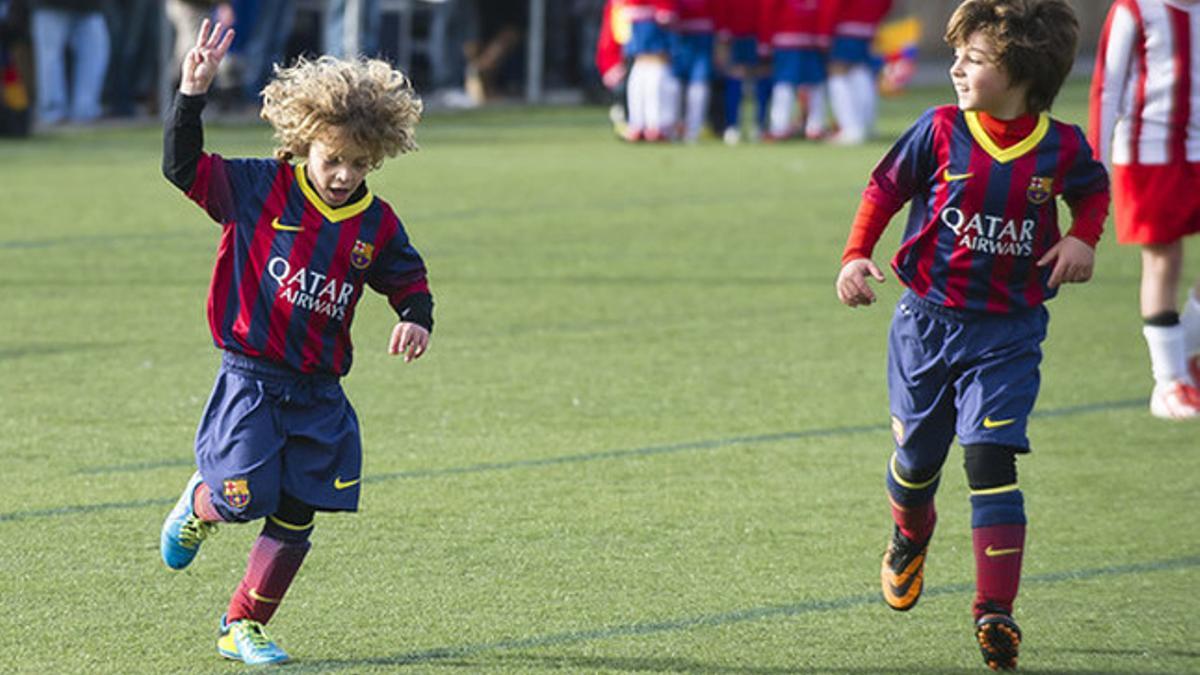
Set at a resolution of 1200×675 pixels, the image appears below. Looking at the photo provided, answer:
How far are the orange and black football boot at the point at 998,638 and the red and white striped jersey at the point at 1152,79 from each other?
2934mm

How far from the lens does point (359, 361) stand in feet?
27.2

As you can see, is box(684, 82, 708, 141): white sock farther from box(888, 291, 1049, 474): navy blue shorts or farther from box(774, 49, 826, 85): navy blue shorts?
box(888, 291, 1049, 474): navy blue shorts

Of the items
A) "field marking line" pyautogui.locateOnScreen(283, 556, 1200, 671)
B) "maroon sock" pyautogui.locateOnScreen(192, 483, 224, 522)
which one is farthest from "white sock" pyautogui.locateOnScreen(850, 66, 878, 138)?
"maroon sock" pyautogui.locateOnScreen(192, 483, 224, 522)

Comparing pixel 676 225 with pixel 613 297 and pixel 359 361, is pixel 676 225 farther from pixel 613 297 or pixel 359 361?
pixel 359 361

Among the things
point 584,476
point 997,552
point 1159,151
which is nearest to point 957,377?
point 997,552

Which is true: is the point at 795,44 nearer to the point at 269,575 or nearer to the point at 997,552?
the point at 997,552

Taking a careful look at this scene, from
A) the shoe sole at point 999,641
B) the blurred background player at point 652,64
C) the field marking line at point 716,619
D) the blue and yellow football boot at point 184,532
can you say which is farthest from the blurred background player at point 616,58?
the shoe sole at point 999,641

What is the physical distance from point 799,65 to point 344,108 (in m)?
14.5

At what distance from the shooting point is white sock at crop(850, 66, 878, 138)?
61.3 feet

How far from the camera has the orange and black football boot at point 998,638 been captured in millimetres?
4531

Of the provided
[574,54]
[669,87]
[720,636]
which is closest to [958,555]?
[720,636]

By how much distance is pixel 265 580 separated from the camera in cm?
455

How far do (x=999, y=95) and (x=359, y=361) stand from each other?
156 inches

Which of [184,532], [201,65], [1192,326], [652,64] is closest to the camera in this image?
[201,65]
